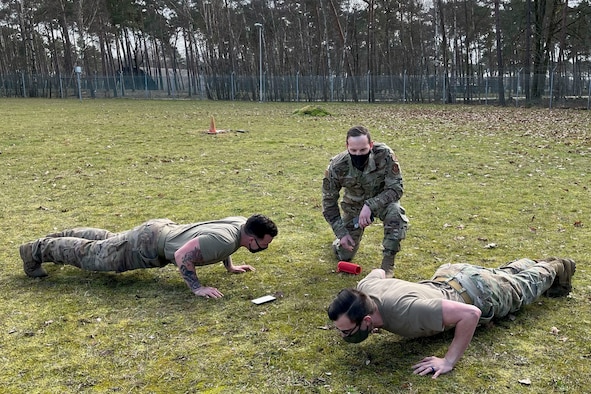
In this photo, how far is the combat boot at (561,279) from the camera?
4.14 m

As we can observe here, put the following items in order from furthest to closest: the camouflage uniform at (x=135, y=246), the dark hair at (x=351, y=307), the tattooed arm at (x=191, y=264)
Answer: the camouflage uniform at (x=135, y=246)
the tattooed arm at (x=191, y=264)
the dark hair at (x=351, y=307)

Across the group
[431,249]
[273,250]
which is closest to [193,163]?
[273,250]

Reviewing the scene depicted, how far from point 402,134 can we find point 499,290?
12.0m

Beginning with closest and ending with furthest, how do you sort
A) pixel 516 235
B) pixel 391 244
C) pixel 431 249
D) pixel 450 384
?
1. pixel 450 384
2. pixel 391 244
3. pixel 431 249
4. pixel 516 235

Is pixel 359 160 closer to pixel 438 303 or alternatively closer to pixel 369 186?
pixel 369 186

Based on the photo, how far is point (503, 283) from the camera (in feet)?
12.2

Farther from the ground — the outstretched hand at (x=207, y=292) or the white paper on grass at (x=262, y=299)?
the outstretched hand at (x=207, y=292)

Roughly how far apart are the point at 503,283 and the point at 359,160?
5.21 feet

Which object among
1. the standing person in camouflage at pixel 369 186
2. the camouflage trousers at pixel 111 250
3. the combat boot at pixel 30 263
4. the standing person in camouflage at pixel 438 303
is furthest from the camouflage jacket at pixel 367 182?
the combat boot at pixel 30 263

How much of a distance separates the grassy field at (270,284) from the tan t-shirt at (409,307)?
25 cm

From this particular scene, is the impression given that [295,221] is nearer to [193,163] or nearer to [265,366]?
[265,366]

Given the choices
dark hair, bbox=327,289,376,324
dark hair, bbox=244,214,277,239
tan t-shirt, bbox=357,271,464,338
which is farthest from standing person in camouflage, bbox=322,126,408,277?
dark hair, bbox=327,289,376,324

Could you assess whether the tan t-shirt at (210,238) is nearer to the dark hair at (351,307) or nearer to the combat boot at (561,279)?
the dark hair at (351,307)

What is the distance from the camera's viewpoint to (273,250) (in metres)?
5.48
